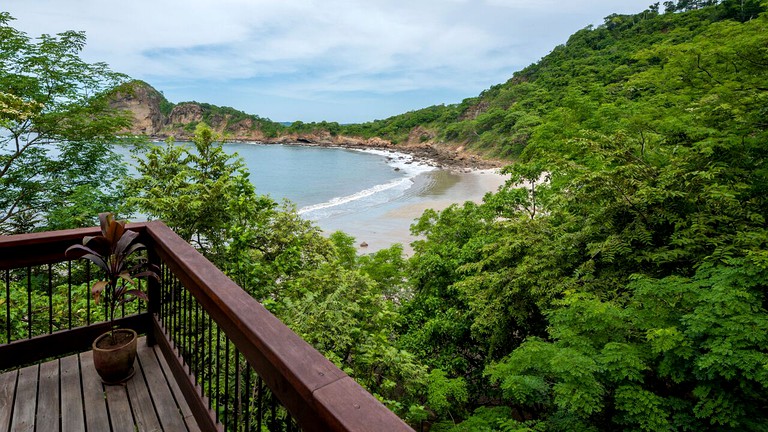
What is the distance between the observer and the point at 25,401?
2.17 metres

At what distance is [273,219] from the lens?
6.77 m

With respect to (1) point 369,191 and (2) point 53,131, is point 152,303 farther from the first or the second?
(1) point 369,191

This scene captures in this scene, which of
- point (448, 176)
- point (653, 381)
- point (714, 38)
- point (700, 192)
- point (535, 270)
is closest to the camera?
point (653, 381)

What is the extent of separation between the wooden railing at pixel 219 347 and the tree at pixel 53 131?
5.58 m

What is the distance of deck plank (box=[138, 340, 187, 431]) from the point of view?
205 centimetres

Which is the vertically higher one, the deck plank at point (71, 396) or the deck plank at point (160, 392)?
the deck plank at point (160, 392)

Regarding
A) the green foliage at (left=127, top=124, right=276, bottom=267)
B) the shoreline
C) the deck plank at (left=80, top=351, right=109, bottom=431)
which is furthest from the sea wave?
the deck plank at (left=80, top=351, right=109, bottom=431)

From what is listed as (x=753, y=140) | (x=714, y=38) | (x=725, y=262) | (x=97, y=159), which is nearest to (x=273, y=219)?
(x=97, y=159)

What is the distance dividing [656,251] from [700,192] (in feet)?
2.72

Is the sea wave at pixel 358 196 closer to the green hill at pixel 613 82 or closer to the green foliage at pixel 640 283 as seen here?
the green hill at pixel 613 82

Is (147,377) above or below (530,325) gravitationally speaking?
above

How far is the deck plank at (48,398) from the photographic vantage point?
201 centimetres

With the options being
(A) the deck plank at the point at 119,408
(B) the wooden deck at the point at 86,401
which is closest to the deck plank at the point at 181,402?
(B) the wooden deck at the point at 86,401

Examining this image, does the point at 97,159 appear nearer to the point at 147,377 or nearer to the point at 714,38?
the point at 147,377
